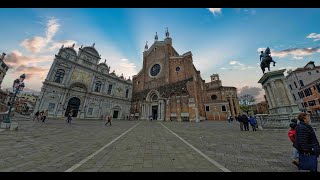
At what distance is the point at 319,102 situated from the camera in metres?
23.9

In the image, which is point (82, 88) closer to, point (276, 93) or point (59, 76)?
point (59, 76)

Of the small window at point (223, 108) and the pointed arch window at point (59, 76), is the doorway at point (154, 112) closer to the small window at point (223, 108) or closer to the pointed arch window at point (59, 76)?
the small window at point (223, 108)

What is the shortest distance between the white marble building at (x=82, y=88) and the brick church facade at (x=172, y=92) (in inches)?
205

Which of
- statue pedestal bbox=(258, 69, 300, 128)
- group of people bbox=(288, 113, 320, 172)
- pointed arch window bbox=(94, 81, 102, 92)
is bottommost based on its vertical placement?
group of people bbox=(288, 113, 320, 172)

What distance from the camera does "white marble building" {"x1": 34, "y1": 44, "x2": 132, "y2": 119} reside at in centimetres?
2102

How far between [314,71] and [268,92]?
3077cm

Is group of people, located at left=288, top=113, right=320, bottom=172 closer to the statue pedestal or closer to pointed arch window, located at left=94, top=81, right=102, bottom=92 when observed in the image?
the statue pedestal

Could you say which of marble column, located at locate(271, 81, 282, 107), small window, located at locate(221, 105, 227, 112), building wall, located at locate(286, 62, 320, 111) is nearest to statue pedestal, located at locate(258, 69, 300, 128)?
marble column, located at locate(271, 81, 282, 107)

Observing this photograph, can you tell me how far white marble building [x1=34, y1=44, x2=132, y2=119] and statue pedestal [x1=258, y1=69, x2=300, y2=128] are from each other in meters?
26.8

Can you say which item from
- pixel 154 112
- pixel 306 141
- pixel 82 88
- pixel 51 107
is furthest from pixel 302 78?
pixel 51 107

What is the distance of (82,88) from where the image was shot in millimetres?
25156

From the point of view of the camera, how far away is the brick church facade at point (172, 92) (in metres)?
24.7
